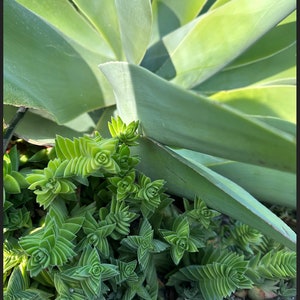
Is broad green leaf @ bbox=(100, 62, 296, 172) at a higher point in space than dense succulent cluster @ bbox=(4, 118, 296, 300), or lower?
higher

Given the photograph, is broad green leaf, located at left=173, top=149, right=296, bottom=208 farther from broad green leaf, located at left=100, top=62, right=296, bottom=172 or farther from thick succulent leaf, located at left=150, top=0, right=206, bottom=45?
thick succulent leaf, located at left=150, top=0, right=206, bottom=45

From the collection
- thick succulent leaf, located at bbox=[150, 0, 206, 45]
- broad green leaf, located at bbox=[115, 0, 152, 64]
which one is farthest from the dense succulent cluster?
thick succulent leaf, located at bbox=[150, 0, 206, 45]

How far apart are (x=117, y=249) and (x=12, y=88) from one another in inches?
10.4

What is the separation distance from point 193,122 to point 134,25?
10.3 inches

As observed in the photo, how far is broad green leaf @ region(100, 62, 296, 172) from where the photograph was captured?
1.33 feet

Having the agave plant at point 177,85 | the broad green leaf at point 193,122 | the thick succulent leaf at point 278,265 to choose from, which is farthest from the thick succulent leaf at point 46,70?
the thick succulent leaf at point 278,265

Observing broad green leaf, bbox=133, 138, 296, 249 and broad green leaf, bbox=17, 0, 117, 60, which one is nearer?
broad green leaf, bbox=133, 138, 296, 249

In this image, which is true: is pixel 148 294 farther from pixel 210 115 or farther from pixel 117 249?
pixel 210 115

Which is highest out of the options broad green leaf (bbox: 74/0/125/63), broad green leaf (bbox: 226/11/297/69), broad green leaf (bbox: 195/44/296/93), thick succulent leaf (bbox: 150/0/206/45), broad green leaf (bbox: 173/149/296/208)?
broad green leaf (bbox: 74/0/125/63)

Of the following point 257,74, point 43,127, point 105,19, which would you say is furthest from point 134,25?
point 257,74

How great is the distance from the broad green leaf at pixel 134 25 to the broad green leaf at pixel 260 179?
17 centimetres

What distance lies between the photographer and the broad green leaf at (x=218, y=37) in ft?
2.38

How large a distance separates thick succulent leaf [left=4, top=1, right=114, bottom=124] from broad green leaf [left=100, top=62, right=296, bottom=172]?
113 mm

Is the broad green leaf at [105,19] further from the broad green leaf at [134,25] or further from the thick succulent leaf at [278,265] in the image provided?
the thick succulent leaf at [278,265]
